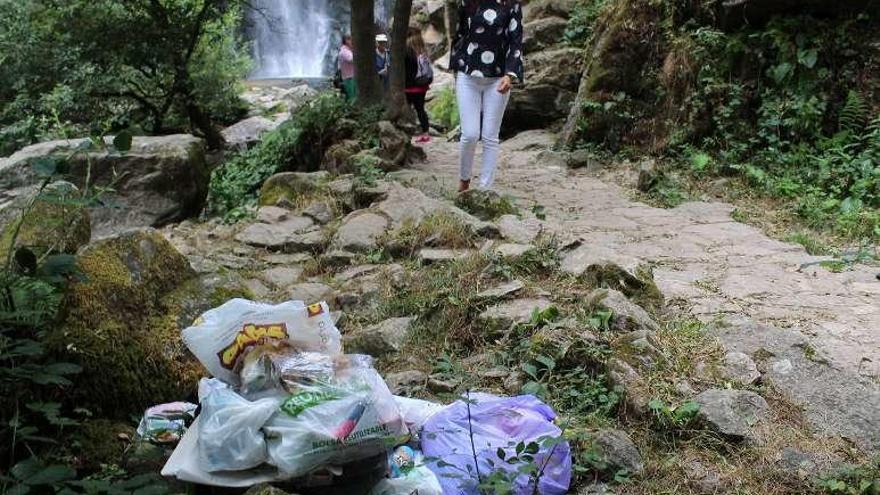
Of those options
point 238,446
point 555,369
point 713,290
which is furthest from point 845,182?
point 238,446

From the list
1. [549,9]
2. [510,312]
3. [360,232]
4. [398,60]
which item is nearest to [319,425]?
[510,312]

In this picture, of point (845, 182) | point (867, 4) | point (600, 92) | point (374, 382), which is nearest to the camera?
point (374, 382)

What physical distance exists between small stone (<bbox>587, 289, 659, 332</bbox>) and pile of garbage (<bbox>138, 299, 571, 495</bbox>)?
0.81 meters

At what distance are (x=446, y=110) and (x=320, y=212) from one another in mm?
7464

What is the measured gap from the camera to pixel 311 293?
4.56m

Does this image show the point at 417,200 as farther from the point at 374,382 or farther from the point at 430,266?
the point at 374,382

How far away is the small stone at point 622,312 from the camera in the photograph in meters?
3.51

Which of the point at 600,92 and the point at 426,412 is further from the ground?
the point at 600,92

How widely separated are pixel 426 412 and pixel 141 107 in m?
10.6

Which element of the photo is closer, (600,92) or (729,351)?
(729,351)

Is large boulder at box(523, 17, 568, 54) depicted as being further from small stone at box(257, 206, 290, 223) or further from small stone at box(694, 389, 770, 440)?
small stone at box(694, 389, 770, 440)

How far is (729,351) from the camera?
11.2ft

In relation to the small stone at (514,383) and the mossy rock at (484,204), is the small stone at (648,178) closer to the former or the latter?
the mossy rock at (484,204)

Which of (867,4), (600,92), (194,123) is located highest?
(867,4)
